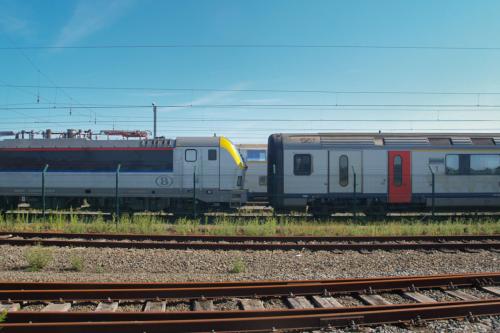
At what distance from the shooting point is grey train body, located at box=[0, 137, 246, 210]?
648 inches

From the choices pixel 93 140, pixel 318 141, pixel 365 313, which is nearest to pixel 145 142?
pixel 93 140

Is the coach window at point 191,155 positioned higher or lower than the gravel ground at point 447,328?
higher

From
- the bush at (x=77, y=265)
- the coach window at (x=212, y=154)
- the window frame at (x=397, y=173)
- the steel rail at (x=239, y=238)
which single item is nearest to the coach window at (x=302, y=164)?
the coach window at (x=212, y=154)

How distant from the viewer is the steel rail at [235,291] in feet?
19.1

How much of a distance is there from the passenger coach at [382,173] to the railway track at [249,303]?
944cm

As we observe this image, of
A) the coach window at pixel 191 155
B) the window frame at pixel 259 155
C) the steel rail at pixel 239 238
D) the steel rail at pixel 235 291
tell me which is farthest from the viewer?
the window frame at pixel 259 155

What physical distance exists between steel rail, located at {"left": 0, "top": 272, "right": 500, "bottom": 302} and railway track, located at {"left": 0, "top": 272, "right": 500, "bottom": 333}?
0.05 feet

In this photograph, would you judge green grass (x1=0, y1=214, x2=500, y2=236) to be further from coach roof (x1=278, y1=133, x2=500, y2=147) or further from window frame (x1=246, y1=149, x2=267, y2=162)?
window frame (x1=246, y1=149, x2=267, y2=162)

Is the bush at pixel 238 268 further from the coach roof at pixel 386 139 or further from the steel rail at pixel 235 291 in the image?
the coach roof at pixel 386 139

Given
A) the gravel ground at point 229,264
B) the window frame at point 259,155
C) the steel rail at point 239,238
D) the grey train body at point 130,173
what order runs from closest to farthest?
the gravel ground at point 229,264 → the steel rail at point 239,238 → the grey train body at point 130,173 → the window frame at point 259,155

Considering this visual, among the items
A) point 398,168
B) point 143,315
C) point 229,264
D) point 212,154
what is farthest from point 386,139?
point 143,315

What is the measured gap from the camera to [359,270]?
8.23 metres

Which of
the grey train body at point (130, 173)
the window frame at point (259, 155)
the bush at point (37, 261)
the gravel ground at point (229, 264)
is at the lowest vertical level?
the gravel ground at point (229, 264)

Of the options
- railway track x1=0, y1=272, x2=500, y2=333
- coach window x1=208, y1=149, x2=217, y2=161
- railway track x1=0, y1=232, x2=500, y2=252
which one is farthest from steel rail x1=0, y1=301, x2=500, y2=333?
coach window x1=208, y1=149, x2=217, y2=161
